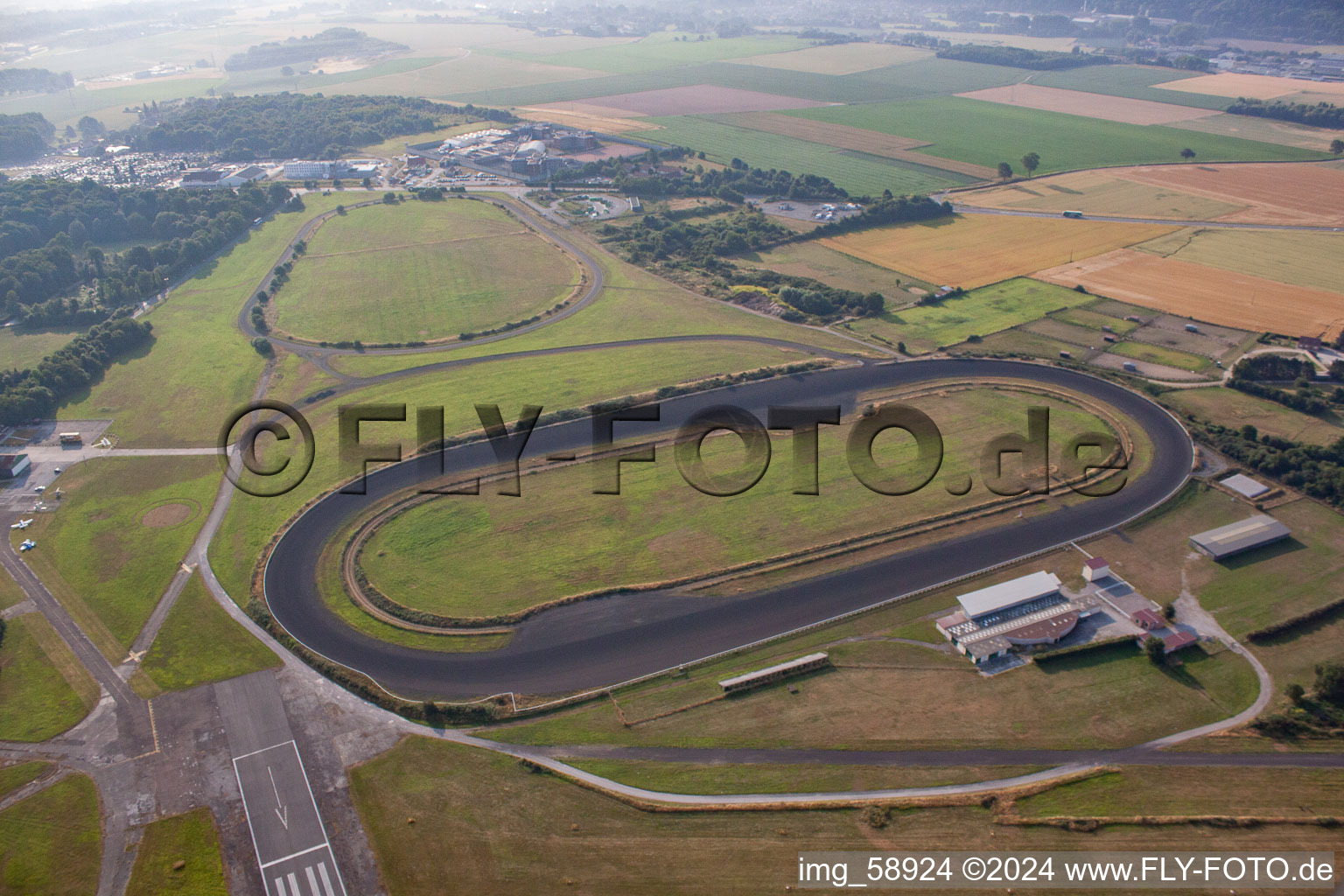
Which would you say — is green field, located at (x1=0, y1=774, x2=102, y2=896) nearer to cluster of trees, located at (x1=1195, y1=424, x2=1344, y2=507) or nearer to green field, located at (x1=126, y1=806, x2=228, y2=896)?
green field, located at (x1=126, y1=806, x2=228, y2=896)

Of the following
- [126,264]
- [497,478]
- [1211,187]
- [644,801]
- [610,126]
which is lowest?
[644,801]

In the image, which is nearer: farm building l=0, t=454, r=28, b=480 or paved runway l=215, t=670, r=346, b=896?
paved runway l=215, t=670, r=346, b=896

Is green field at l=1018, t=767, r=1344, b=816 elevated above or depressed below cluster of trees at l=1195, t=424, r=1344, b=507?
below

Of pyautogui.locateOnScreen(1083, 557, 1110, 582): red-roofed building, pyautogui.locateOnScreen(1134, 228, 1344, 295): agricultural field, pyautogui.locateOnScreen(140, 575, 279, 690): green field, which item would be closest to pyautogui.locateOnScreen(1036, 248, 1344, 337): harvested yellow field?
pyautogui.locateOnScreen(1134, 228, 1344, 295): agricultural field

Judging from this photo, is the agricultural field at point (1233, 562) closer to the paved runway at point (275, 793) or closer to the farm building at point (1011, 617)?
the farm building at point (1011, 617)

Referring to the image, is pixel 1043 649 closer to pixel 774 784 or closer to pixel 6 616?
pixel 774 784

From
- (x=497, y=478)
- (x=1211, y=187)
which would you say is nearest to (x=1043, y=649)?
(x=497, y=478)

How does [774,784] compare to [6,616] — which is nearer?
[774,784]
